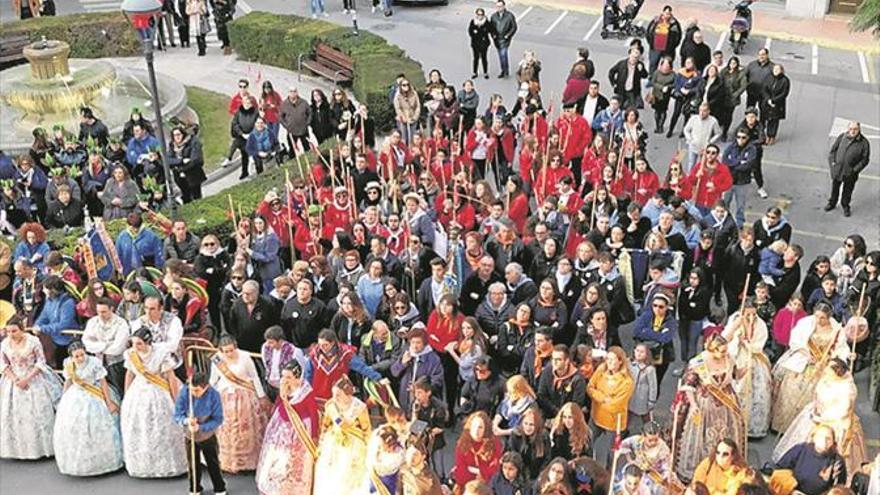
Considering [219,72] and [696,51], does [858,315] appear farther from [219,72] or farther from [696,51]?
[219,72]

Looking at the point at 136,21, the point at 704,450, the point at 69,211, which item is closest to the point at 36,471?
the point at 69,211

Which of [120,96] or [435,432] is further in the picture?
[120,96]

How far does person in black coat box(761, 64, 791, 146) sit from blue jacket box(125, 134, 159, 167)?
32.2 feet

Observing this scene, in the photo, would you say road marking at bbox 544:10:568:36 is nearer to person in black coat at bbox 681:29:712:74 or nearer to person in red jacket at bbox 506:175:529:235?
person in black coat at bbox 681:29:712:74

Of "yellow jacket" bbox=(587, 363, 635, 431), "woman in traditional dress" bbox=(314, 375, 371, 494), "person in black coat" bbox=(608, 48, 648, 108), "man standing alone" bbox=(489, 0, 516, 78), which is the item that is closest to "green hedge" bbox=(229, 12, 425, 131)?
"man standing alone" bbox=(489, 0, 516, 78)

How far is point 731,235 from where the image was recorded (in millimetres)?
13414

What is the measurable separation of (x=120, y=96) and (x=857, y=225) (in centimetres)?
1341

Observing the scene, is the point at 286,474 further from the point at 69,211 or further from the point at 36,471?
the point at 69,211

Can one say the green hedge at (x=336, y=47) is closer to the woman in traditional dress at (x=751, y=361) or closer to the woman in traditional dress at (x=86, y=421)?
the woman in traditional dress at (x=86, y=421)

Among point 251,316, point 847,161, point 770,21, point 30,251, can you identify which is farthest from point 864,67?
point 30,251

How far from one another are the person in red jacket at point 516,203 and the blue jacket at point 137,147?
18.4 feet

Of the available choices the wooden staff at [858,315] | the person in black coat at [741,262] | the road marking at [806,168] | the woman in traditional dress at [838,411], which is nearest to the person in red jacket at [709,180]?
the person in black coat at [741,262]

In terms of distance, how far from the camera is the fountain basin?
65.3ft

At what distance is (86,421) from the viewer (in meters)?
11.2
